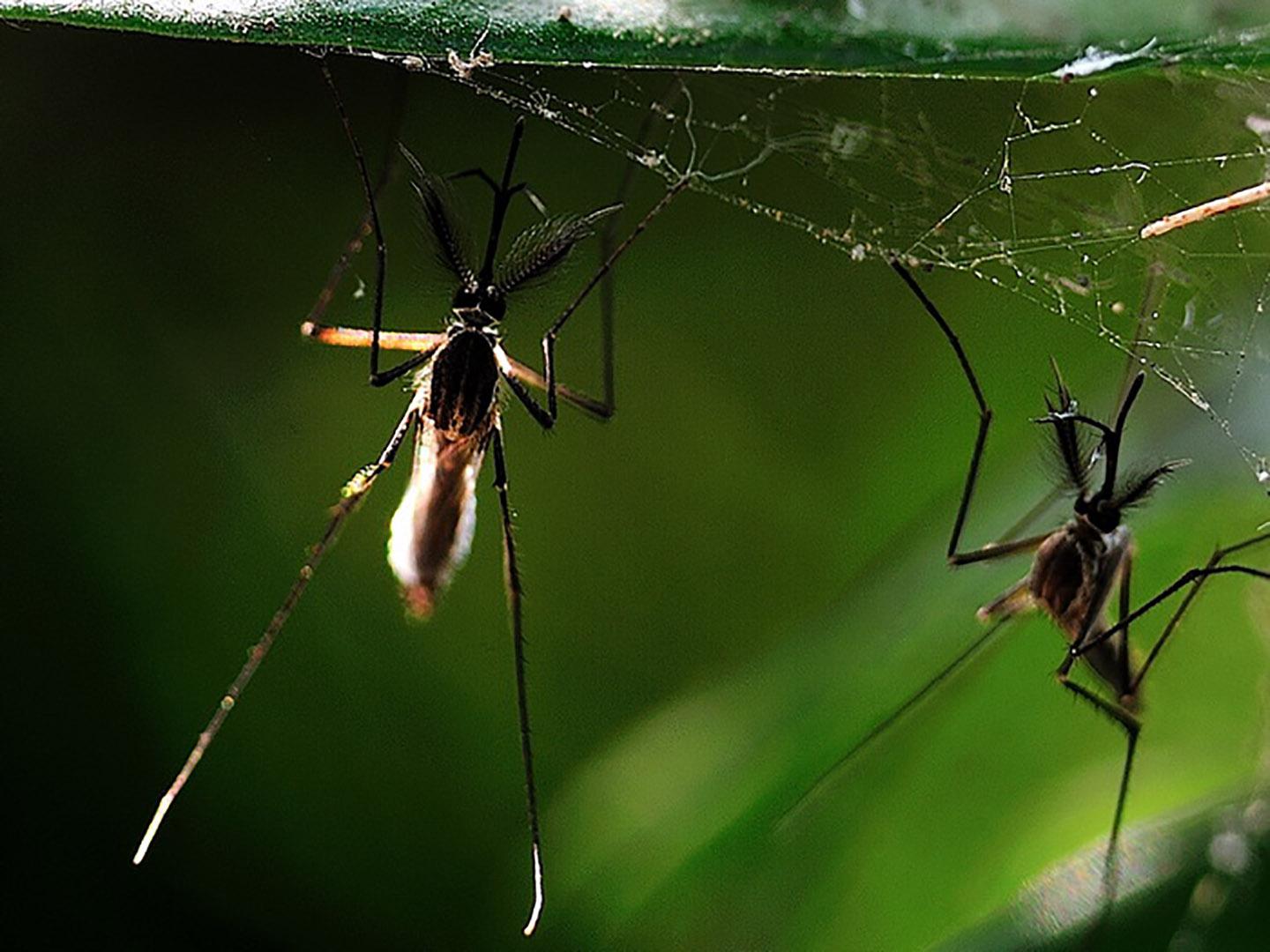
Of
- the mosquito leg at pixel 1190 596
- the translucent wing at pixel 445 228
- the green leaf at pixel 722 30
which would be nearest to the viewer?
the green leaf at pixel 722 30

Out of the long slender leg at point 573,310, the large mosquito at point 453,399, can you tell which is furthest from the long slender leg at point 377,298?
the long slender leg at point 573,310

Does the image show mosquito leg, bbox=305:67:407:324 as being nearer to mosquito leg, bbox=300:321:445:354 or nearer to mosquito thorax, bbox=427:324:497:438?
mosquito leg, bbox=300:321:445:354

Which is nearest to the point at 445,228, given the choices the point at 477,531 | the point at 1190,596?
the point at 477,531

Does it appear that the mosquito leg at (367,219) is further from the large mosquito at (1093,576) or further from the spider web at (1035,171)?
the large mosquito at (1093,576)

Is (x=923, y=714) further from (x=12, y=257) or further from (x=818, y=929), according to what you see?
(x=12, y=257)

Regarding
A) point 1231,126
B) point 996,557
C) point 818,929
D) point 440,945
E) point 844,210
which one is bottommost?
point 440,945

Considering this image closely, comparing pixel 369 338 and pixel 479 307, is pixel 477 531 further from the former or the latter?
pixel 479 307

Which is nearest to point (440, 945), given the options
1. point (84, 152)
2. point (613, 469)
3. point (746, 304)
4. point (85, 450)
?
point (613, 469)

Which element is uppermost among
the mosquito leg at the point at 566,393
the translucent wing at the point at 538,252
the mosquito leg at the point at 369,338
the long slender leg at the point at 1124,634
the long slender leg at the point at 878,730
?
the translucent wing at the point at 538,252
